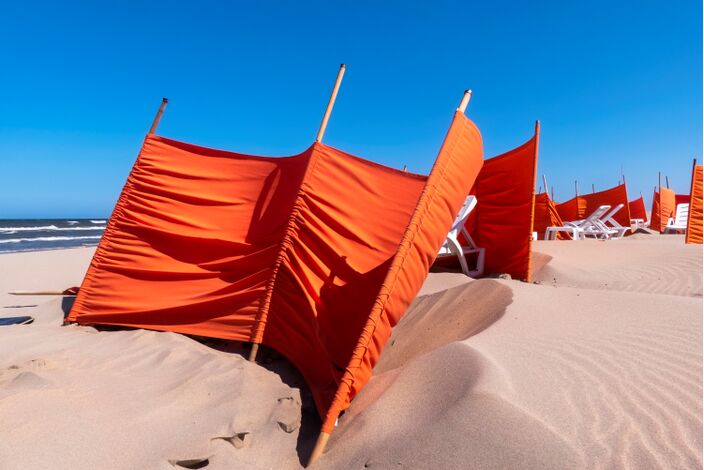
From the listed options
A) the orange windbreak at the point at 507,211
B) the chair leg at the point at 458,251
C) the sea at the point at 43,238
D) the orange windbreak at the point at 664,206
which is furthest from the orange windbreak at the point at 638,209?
the sea at the point at 43,238

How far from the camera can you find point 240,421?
231 centimetres

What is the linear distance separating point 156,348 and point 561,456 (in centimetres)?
300

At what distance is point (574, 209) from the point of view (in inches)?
864

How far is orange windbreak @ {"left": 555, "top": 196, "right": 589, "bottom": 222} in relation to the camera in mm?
21797

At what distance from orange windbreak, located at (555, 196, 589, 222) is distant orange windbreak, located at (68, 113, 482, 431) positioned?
21101 millimetres

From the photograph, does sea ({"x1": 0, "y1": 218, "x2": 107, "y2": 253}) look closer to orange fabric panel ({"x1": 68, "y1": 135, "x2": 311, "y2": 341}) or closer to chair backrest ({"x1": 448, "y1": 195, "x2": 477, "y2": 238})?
orange fabric panel ({"x1": 68, "y1": 135, "x2": 311, "y2": 341})

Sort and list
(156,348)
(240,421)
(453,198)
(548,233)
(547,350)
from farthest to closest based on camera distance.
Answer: (548,233) → (156,348) → (453,198) → (547,350) → (240,421)

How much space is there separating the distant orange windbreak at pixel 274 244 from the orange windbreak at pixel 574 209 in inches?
831

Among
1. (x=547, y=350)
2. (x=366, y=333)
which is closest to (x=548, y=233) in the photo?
(x=547, y=350)

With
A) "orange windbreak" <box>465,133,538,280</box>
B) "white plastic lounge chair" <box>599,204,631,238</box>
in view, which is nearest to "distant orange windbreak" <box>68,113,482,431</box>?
"orange windbreak" <box>465,133,538,280</box>

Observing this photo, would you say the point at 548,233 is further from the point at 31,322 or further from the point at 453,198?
the point at 31,322

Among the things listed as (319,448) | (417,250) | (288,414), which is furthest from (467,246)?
(319,448)

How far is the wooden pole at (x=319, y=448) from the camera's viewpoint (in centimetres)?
204

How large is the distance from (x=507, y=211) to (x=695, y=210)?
5025mm
